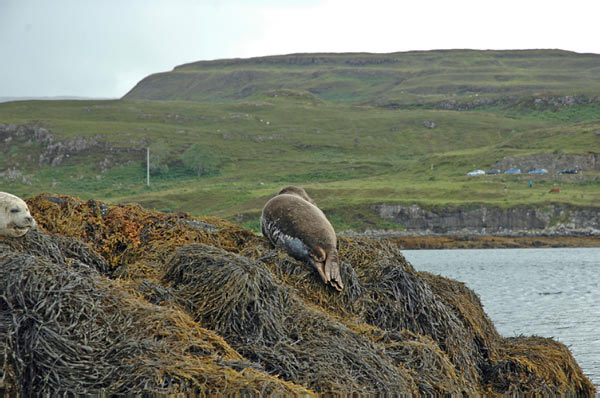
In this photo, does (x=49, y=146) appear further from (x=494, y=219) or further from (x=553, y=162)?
(x=553, y=162)

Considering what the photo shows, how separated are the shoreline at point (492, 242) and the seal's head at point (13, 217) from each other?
57013 mm

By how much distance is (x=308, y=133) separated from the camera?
13975 cm

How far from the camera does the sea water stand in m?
17.0

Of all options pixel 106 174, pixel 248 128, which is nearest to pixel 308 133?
pixel 248 128

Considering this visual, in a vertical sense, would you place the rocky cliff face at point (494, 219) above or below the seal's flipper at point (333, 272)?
below

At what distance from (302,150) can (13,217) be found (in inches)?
4768

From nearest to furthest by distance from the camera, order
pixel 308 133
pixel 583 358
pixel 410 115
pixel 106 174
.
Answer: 1. pixel 583 358
2. pixel 106 174
3. pixel 308 133
4. pixel 410 115

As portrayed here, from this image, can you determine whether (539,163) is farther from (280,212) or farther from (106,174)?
(280,212)

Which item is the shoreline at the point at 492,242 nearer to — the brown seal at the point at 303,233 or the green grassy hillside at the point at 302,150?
the green grassy hillside at the point at 302,150

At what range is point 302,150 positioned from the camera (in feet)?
419

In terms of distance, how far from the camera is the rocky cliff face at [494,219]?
223ft

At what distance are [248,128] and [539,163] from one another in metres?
68.7

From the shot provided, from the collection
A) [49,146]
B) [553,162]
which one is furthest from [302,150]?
[553,162]

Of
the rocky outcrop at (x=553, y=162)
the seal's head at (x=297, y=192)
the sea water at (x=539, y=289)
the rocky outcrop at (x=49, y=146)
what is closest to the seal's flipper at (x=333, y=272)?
the seal's head at (x=297, y=192)
